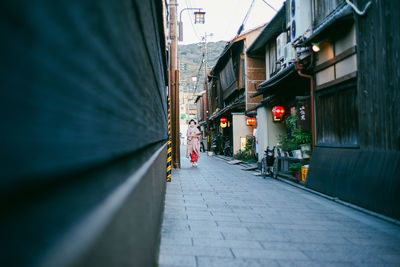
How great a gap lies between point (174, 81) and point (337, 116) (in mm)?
7189

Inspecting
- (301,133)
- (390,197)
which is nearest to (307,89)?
(301,133)

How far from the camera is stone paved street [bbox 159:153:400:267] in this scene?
12.1 ft

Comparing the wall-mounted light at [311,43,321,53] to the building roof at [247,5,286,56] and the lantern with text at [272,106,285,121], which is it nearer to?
the building roof at [247,5,286,56]

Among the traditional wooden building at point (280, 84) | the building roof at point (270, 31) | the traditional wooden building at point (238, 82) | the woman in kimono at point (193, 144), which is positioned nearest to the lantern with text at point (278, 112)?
the traditional wooden building at point (280, 84)

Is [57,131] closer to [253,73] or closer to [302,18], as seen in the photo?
[302,18]

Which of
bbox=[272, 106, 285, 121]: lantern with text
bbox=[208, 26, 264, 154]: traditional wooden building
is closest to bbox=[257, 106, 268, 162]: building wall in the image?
bbox=[272, 106, 285, 121]: lantern with text

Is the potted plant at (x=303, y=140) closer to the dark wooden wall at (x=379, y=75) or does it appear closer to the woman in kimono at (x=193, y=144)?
the dark wooden wall at (x=379, y=75)

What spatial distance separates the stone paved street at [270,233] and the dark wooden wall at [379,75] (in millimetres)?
1604

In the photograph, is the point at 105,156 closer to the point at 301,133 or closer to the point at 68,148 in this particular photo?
the point at 68,148

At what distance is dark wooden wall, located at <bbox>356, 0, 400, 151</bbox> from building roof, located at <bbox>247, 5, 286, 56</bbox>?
598 centimetres

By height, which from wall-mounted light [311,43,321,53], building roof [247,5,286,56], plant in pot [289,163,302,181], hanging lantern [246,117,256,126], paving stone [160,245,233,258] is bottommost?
paving stone [160,245,233,258]

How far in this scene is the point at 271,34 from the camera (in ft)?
48.8

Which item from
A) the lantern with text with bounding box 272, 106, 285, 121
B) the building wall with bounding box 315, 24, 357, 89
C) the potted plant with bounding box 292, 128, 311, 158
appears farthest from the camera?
the lantern with text with bounding box 272, 106, 285, 121

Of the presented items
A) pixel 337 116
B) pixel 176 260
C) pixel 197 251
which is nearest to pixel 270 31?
pixel 337 116
